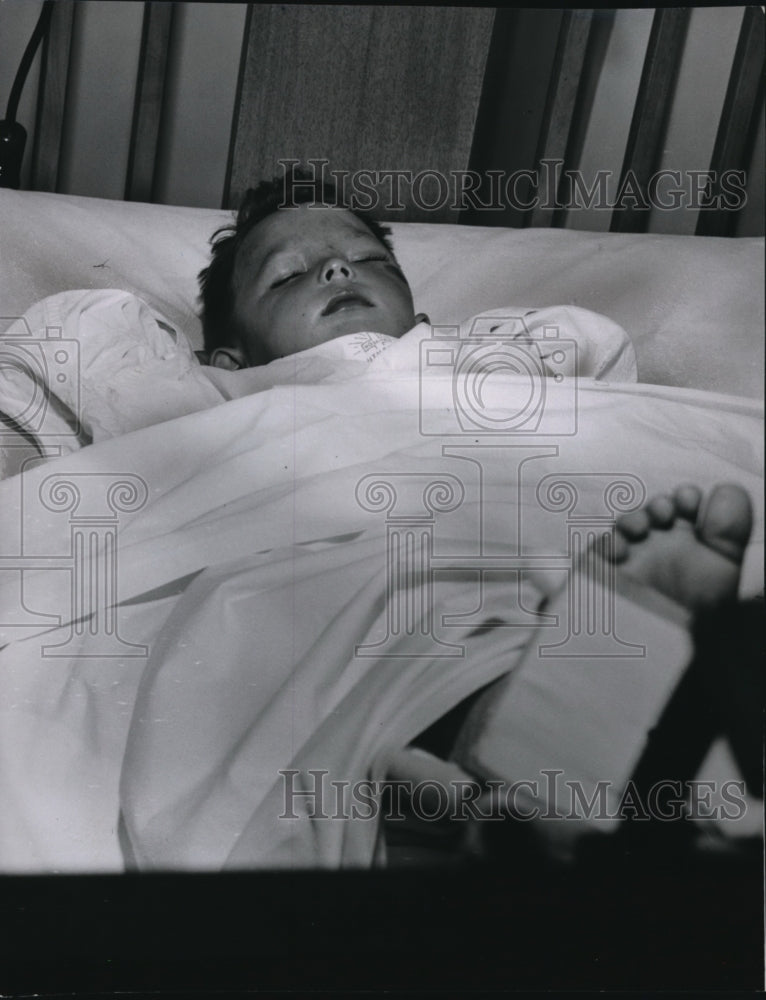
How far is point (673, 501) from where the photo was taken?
87 centimetres

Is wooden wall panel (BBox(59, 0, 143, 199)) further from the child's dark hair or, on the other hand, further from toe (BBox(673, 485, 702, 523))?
toe (BBox(673, 485, 702, 523))

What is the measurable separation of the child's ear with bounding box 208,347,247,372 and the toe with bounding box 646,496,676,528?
0.35 m

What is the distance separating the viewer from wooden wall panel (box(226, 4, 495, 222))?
0.91 m

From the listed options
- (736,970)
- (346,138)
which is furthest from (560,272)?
(736,970)

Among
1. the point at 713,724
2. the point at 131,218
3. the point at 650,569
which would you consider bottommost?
the point at 713,724

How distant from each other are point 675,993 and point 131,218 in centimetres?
77

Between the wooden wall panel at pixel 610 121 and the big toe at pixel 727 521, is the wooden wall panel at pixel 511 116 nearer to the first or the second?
the wooden wall panel at pixel 610 121

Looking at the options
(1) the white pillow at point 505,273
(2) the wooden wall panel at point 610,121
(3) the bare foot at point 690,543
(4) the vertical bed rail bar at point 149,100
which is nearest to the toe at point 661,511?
(3) the bare foot at point 690,543

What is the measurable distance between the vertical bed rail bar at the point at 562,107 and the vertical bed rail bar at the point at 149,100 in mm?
323

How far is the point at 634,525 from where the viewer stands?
0.86 metres

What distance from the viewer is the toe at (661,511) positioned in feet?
2.84

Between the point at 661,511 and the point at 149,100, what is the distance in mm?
546

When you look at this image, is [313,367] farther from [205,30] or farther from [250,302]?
[205,30]

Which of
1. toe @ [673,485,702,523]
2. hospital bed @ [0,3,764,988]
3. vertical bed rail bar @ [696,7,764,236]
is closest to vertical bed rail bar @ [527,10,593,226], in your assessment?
hospital bed @ [0,3,764,988]
